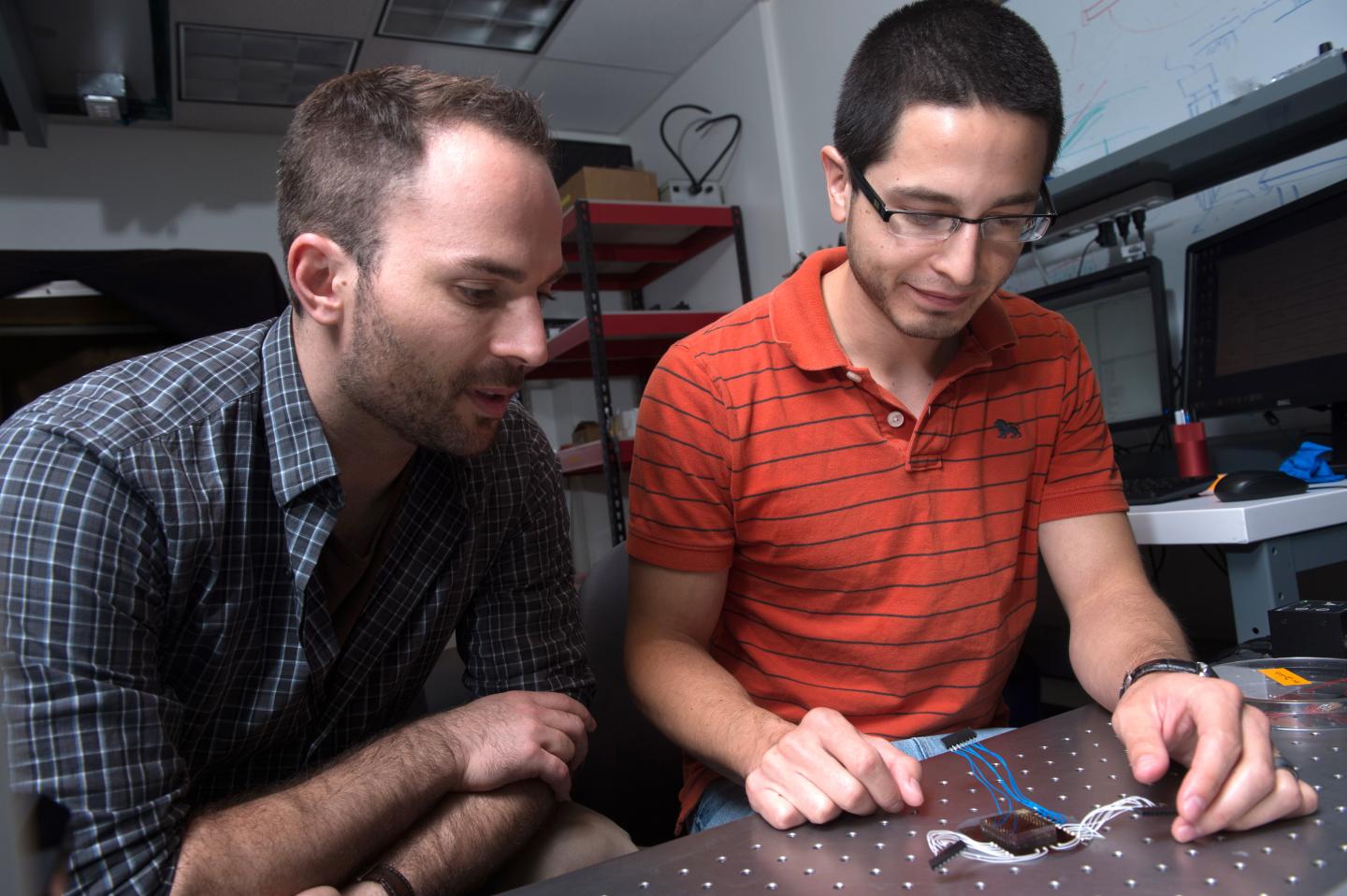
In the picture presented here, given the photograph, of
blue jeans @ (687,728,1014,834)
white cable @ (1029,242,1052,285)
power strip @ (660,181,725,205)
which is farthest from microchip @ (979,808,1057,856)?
power strip @ (660,181,725,205)

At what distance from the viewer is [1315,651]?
0.90m

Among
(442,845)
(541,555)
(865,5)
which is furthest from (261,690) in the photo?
(865,5)

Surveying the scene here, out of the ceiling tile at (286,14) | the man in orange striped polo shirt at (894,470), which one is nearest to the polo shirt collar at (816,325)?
the man in orange striped polo shirt at (894,470)

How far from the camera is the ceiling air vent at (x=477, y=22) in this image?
3018 millimetres

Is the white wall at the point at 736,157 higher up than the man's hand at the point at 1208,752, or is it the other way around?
the white wall at the point at 736,157

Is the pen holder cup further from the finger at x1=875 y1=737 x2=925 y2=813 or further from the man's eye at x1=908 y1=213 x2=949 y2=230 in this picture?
the finger at x1=875 y1=737 x2=925 y2=813

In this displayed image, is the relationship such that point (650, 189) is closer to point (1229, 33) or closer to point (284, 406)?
point (1229, 33)

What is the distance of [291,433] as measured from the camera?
0.86 meters

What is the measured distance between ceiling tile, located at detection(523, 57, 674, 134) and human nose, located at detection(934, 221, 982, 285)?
2.79 meters

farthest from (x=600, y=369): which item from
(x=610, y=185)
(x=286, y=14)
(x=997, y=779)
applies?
(x=997, y=779)

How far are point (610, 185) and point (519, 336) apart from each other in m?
2.52

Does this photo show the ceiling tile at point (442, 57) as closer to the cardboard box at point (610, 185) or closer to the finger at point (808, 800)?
the cardboard box at point (610, 185)

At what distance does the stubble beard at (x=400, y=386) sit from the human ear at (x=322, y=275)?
0.02 meters

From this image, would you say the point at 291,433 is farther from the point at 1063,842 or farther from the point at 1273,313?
the point at 1273,313
